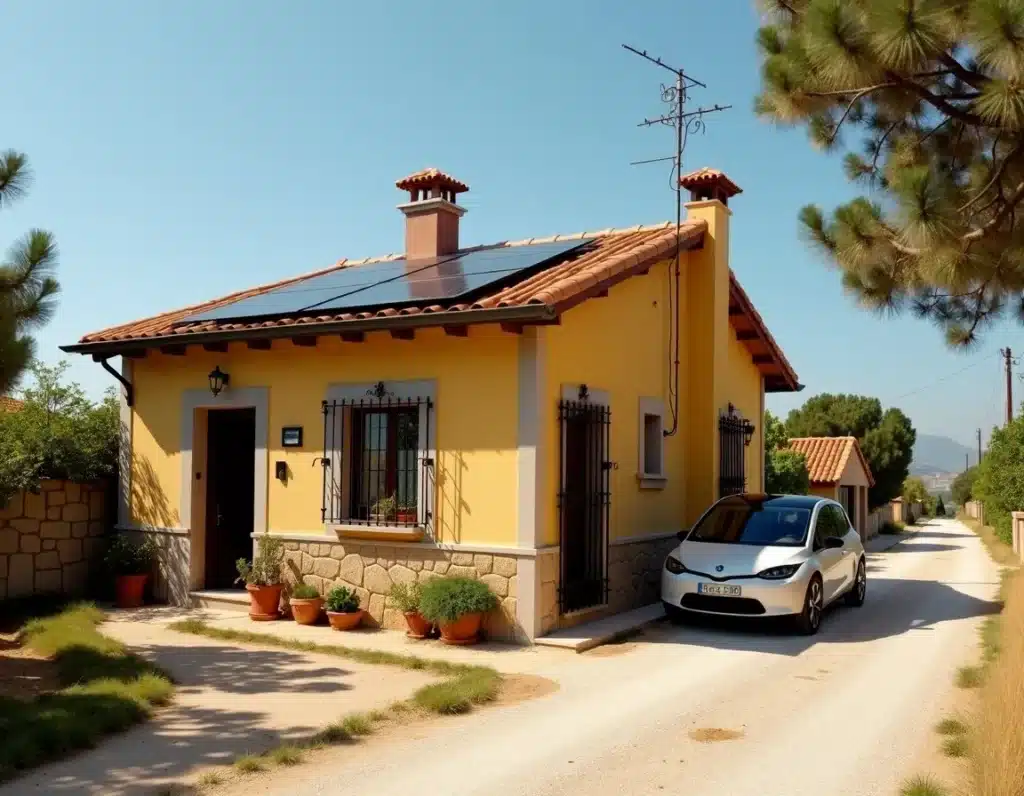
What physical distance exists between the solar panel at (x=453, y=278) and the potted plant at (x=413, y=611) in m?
3.08

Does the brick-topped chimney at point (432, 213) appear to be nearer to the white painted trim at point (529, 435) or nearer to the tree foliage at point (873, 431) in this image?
the white painted trim at point (529, 435)

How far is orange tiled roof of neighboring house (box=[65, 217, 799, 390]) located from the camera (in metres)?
9.39

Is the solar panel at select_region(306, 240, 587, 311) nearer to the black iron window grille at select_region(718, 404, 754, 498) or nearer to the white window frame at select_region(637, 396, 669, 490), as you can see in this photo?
the white window frame at select_region(637, 396, 669, 490)

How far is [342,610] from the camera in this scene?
10.3 metres

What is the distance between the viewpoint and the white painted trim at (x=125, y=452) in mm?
12789

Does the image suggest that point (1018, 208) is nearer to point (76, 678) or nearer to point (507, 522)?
point (507, 522)

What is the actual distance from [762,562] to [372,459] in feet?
Result: 14.9

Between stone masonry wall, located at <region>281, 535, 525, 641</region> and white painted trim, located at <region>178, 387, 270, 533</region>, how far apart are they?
2.27ft

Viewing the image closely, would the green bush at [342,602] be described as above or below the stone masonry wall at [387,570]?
below

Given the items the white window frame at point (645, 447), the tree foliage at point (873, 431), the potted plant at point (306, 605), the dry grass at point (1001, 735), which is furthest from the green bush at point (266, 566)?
the tree foliage at point (873, 431)

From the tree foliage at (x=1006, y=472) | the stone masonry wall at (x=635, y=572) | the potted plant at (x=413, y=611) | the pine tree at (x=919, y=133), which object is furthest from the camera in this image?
the tree foliage at (x=1006, y=472)

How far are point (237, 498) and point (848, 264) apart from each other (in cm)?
836

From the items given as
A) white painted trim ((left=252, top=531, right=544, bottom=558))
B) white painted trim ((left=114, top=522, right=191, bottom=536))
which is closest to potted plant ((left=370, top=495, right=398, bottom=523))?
white painted trim ((left=252, top=531, right=544, bottom=558))

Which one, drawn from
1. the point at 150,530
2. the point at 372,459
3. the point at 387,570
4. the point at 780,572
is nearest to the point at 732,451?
the point at 780,572
